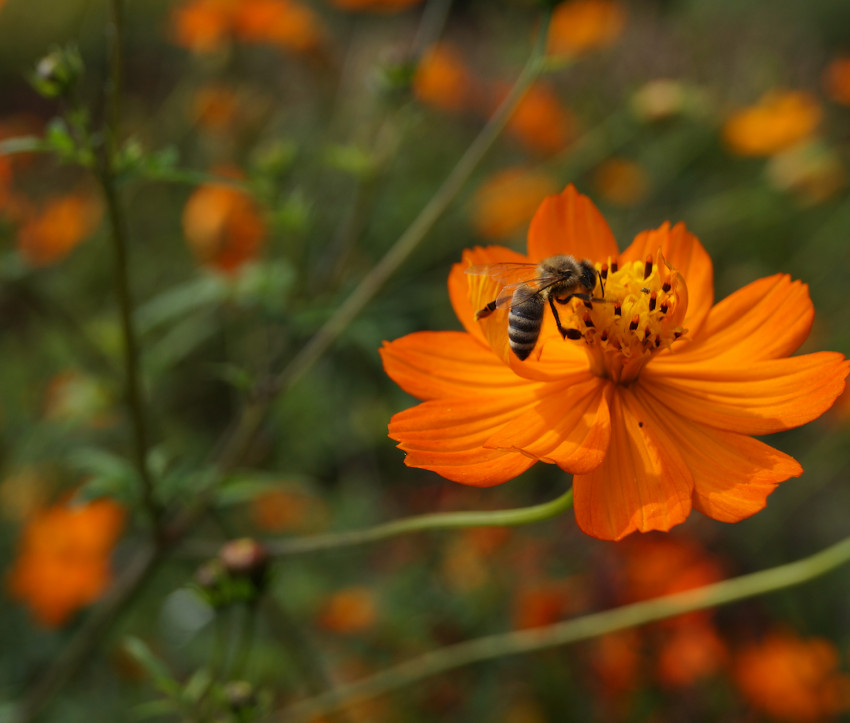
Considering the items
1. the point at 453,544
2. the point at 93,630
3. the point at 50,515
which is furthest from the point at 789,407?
the point at 50,515

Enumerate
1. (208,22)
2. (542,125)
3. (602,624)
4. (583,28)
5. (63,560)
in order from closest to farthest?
(602,624), (63,560), (208,22), (542,125), (583,28)

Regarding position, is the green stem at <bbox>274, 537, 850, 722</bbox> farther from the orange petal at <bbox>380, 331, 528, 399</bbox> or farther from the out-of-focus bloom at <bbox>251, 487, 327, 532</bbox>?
the out-of-focus bloom at <bbox>251, 487, 327, 532</bbox>

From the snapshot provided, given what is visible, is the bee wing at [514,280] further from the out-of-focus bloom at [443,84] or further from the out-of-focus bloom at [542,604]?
the out-of-focus bloom at [443,84]

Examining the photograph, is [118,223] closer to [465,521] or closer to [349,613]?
[465,521]

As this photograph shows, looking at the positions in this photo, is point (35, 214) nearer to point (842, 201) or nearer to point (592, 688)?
point (592, 688)

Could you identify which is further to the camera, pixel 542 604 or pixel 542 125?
pixel 542 125

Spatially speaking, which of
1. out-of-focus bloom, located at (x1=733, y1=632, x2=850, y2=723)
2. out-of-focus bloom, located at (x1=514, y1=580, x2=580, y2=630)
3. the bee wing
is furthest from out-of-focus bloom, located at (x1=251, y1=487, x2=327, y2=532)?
the bee wing

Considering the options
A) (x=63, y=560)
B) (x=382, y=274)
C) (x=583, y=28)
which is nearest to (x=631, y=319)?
(x=382, y=274)
